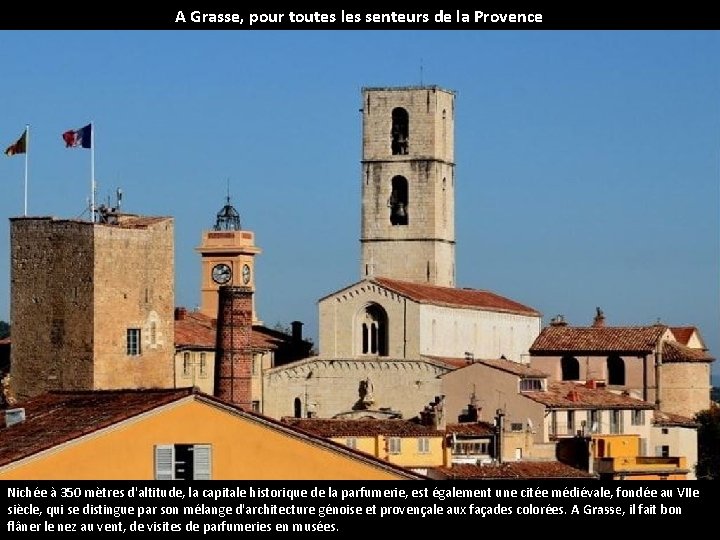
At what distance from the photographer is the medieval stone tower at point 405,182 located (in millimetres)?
91562

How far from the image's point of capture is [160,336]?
7288 cm

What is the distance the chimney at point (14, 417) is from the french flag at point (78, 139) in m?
29.9

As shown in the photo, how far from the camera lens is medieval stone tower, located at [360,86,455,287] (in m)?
91.6

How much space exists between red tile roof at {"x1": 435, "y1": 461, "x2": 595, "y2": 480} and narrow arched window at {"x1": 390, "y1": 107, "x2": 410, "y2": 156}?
28651mm

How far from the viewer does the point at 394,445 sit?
Result: 207ft

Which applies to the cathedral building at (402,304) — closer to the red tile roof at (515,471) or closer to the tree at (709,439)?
the tree at (709,439)

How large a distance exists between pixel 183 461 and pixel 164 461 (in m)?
0.22

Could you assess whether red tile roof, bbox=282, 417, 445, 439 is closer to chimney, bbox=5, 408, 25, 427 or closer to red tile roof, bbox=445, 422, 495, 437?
red tile roof, bbox=445, 422, 495, 437

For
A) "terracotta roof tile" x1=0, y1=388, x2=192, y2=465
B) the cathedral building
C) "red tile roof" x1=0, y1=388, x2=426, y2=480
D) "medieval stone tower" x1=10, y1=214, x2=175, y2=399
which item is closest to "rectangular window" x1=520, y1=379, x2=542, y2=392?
the cathedral building
